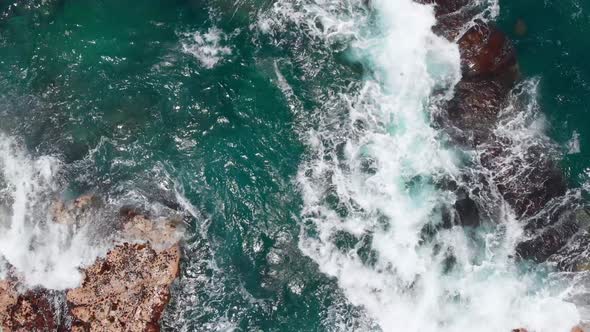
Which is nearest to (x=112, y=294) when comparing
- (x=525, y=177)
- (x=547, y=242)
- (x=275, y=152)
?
(x=275, y=152)

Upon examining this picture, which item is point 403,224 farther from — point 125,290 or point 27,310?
point 27,310

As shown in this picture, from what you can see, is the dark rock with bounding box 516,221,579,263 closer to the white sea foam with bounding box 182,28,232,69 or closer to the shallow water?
the shallow water

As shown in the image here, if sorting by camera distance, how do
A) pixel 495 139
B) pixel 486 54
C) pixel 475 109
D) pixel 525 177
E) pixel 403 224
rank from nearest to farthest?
pixel 403 224, pixel 525 177, pixel 495 139, pixel 475 109, pixel 486 54

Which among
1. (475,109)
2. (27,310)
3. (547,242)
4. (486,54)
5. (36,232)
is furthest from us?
(486,54)

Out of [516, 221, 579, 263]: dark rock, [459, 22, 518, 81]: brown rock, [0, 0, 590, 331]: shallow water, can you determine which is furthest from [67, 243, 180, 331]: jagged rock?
[459, 22, 518, 81]: brown rock

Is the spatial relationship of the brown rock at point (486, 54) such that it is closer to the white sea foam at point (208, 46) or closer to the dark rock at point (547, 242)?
the dark rock at point (547, 242)

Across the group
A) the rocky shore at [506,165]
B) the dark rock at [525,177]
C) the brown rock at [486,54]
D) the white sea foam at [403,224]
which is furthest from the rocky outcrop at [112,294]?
the brown rock at [486,54]

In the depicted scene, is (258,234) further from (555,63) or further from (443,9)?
(555,63)
